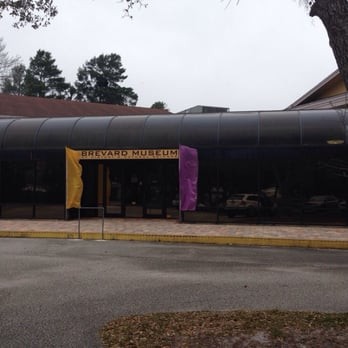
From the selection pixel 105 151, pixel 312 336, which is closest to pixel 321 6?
pixel 312 336

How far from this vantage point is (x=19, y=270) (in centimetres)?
977

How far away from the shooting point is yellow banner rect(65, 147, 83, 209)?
64.1 ft

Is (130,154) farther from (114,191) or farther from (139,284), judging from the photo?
(139,284)

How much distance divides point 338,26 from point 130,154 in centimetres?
1513

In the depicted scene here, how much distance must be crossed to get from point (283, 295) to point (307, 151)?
37.5ft

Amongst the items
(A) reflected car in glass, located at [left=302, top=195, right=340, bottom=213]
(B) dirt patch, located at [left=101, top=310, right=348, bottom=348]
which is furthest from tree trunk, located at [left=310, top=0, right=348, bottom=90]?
(A) reflected car in glass, located at [left=302, top=195, right=340, bottom=213]

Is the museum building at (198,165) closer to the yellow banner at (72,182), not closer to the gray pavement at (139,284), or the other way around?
the yellow banner at (72,182)

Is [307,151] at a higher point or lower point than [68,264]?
higher

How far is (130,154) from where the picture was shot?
19.9 m

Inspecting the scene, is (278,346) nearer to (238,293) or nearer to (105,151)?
(238,293)

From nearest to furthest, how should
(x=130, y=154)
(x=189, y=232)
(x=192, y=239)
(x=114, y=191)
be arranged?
(x=192, y=239)
(x=189, y=232)
(x=130, y=154)
(x=114, y=191)

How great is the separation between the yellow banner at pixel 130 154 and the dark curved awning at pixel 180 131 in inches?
7.8

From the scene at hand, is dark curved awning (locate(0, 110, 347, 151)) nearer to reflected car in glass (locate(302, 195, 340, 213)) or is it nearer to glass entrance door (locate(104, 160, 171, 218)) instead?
glass entrance door (locate(104, 160, 171, 218))

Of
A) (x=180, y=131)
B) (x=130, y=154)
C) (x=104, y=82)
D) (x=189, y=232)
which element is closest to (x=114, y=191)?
(x=130, y=154)
